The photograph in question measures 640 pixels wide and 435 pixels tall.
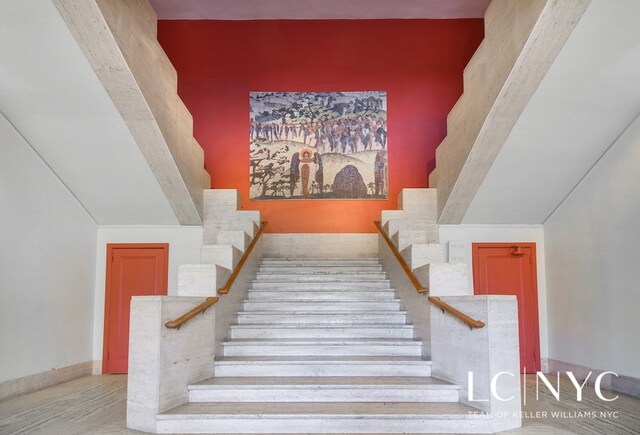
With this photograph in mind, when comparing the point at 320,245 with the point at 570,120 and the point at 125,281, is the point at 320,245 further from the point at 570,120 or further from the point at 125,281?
the point at 570,120

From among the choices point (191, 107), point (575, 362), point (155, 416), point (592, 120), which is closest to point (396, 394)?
point (155, 416)

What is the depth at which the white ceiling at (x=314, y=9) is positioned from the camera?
30.7 feet

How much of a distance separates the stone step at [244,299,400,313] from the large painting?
2.78m

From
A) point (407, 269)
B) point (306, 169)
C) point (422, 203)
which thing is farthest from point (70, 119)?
point (422, 203)

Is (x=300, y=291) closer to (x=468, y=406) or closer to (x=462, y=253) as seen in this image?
(x=462, y=253)

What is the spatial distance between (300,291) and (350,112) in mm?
3705

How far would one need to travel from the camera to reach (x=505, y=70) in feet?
19.0

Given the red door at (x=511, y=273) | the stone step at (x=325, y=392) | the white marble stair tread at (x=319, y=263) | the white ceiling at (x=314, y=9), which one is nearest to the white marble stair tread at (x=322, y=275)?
the white marble stair tread at (x=319, y=263)

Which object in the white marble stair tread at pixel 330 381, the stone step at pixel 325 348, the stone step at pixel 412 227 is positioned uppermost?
the stone step at pixel 412 227

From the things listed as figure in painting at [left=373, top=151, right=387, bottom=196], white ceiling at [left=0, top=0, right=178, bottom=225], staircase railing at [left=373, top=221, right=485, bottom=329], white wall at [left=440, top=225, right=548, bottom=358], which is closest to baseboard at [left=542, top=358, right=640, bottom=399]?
white wall at [left=440, top=225, right=548, bottom=358]

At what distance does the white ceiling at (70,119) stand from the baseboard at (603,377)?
5.76m

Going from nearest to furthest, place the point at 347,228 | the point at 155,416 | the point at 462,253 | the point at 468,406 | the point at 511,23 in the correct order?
the point at 155,416, the point at 468,406, the point at 511,23, the point at 462,253, the point at 347,228

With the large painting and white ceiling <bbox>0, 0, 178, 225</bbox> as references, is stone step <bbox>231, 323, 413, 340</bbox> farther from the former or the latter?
the large painting

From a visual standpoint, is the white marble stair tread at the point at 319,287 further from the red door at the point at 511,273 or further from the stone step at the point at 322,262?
the red door at the point at 511,273
